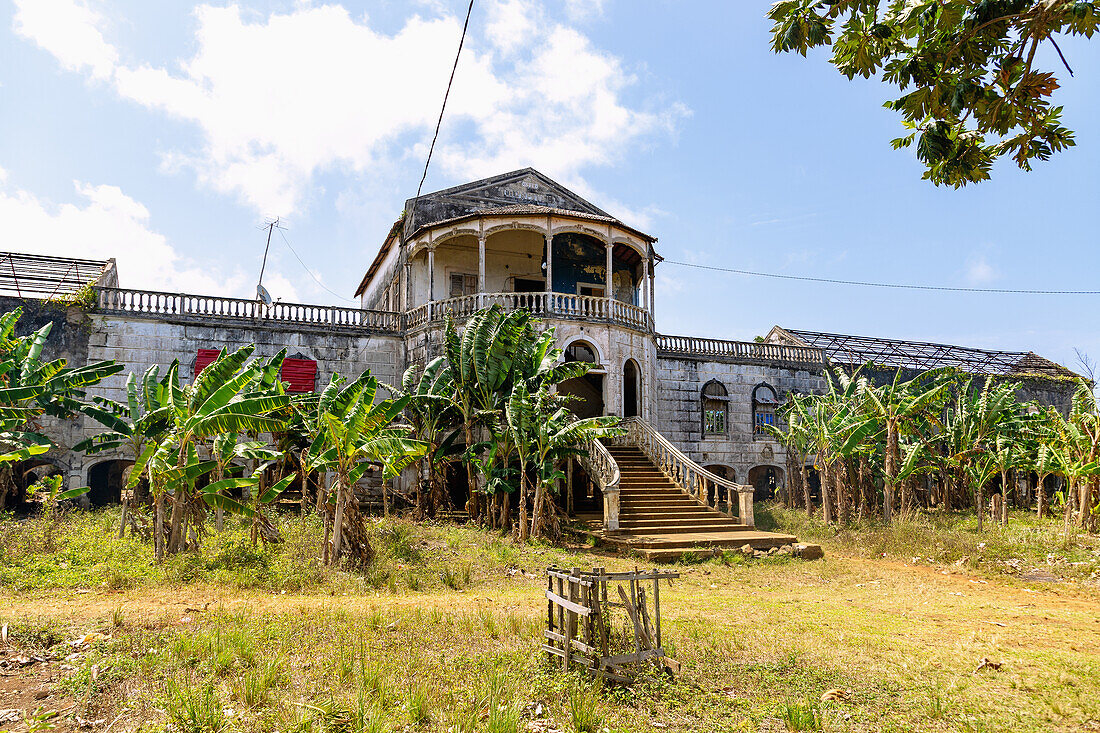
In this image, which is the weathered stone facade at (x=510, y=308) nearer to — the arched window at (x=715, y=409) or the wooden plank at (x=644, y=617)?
the arched window at (x=715, y=409)

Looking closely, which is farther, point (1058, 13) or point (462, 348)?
point (462, 348)

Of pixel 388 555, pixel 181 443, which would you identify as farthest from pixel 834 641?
pixel 181 443

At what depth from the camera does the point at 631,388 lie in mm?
23094

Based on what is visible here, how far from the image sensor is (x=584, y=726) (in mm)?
5961

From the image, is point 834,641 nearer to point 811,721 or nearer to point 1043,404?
point 811,721

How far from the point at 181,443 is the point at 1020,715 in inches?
485

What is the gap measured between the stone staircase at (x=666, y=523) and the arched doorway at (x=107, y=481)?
1402 centimetres

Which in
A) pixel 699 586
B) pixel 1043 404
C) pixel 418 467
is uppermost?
A: pixel 1043 404

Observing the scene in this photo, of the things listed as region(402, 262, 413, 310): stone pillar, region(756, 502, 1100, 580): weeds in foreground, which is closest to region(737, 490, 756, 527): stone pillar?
region(756, 502, 1100, 580): weeds in foreground

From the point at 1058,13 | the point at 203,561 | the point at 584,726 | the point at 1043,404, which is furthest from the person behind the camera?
the point at 1043,404

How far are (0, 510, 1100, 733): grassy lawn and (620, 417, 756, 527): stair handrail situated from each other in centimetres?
350

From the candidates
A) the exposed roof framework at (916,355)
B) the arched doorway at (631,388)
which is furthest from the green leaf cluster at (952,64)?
the exposed roof framework at (916,355)

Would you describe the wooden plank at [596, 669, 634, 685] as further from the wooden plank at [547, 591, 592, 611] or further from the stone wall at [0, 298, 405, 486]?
the stone wall at [0, 298, 405, 486]

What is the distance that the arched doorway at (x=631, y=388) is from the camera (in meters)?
21.8
